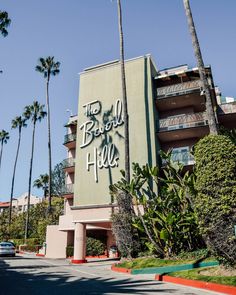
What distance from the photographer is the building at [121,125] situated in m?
25.3

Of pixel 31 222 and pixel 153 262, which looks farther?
pixel 31 222

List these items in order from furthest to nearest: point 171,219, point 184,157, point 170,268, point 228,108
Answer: point 228,108 → point 184,157 → point 171,219 → point 170,268

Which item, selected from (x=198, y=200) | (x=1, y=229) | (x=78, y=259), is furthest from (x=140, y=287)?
(x=1, y=229)

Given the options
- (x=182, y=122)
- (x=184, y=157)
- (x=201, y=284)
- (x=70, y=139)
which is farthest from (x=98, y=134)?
(x=201, y=284)

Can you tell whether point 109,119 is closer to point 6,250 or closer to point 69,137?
point 69,137

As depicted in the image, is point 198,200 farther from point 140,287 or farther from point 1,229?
point 1,229

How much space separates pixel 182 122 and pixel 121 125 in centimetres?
545

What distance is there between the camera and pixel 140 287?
10484 millimetres

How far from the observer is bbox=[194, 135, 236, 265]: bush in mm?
11500

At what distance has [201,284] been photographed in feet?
35.4

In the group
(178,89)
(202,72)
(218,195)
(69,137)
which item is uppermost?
(178,89)

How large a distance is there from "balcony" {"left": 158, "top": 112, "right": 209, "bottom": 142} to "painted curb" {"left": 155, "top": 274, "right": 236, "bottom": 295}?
49.5 feet

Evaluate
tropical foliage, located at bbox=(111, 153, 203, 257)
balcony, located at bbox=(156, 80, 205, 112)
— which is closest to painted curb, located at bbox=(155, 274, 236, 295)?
tropical foliage, located at bbox=(111, 153, 203, 257)

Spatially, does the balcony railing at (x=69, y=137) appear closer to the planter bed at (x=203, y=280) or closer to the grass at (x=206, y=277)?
the planter bed at (x=203, y=280)
